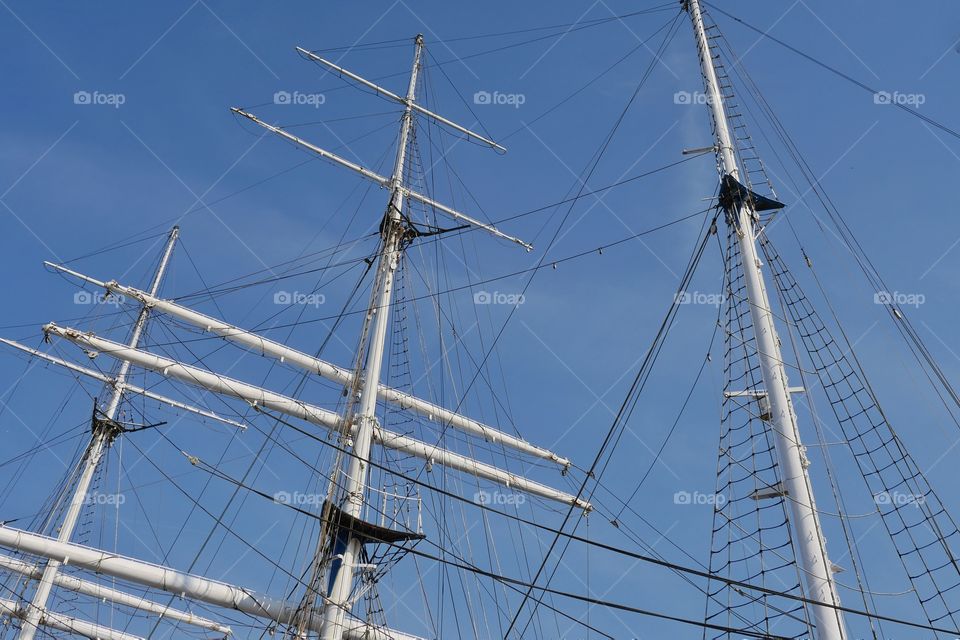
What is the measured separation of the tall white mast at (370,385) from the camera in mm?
15922

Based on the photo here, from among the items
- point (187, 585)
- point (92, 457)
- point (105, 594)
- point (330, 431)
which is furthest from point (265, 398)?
point (105, 594)

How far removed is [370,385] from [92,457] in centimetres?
1733

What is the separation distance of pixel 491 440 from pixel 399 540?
705 centimetres

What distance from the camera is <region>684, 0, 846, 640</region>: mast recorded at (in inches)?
334

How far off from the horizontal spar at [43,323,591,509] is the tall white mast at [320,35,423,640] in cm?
214

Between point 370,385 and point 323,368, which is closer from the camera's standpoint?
point 370,385

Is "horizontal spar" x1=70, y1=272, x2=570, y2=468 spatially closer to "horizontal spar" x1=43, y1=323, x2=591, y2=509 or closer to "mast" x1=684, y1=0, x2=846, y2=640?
"horizontal spar" x1=43, y1=323, x2=591, y2=509

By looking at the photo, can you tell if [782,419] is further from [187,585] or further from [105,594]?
[105,594]

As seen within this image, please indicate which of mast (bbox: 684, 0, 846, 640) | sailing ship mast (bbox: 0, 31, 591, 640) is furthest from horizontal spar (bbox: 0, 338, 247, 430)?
mast (bbox: 684, 0, 846, 640)

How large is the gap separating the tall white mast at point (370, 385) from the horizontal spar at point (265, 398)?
2139 mm

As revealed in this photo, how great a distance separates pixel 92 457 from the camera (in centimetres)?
3077

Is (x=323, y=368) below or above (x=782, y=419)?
above

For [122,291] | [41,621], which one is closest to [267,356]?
[122,291]

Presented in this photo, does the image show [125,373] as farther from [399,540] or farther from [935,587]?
[935,587]
